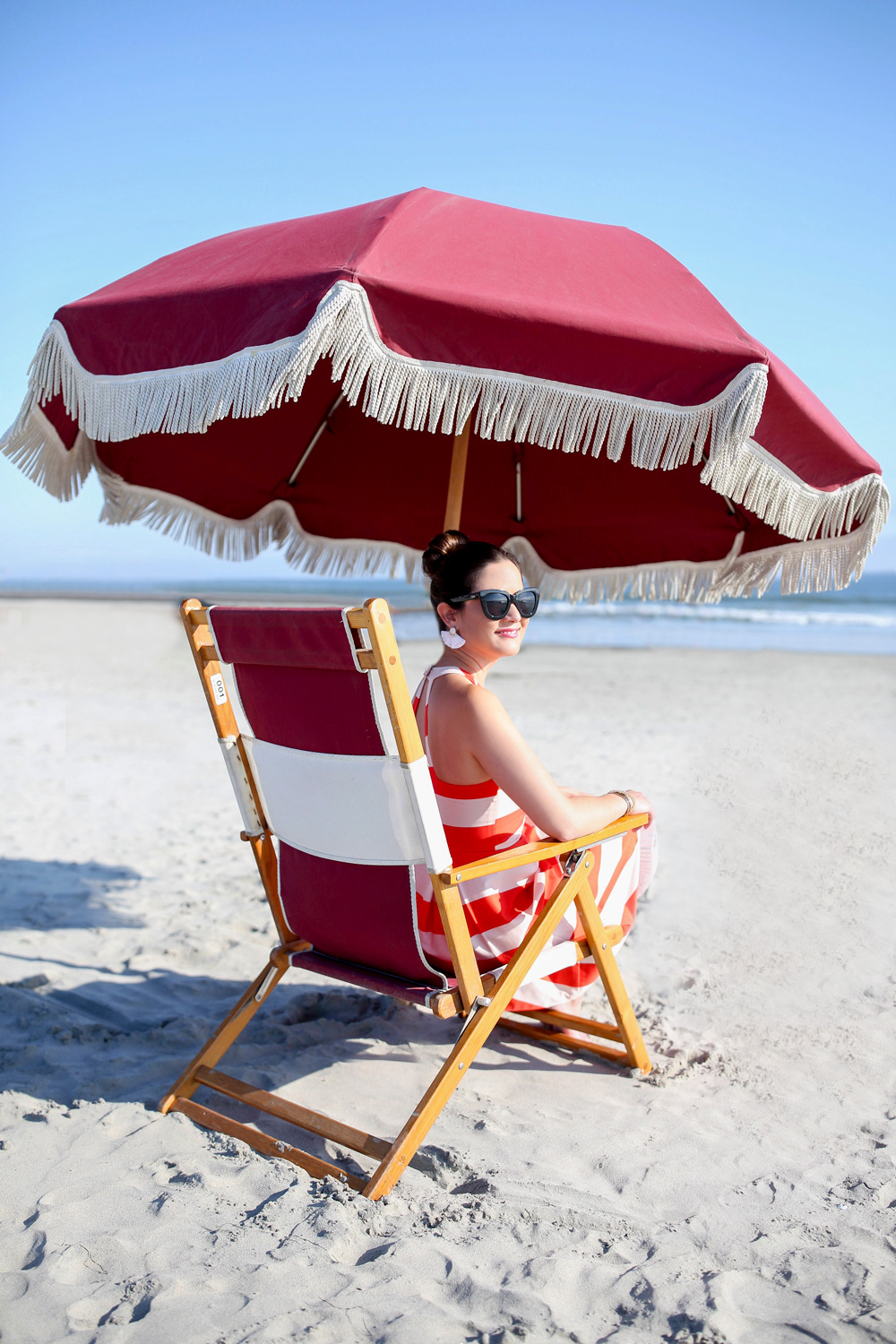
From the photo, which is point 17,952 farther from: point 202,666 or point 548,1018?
point 548,1018

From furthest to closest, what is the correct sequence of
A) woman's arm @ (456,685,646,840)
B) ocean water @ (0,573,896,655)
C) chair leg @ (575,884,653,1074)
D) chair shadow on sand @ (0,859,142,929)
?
ocean water @ (0,573,896,655) < chair shadow on sand @ (0,859,142,929) < chair leg @ (575,884,653,1074) < woman's arm @ (456,685,646,840)

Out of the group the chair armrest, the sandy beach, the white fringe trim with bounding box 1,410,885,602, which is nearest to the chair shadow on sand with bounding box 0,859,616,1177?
the sandy beach

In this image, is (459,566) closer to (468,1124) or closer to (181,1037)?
(468,1124)

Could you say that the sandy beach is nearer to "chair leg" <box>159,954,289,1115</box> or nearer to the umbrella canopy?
"chair leg" <box>159,954,289,1115</box>

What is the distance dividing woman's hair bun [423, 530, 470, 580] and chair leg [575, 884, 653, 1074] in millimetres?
932

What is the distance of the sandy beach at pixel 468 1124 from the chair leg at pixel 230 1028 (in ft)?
0.30

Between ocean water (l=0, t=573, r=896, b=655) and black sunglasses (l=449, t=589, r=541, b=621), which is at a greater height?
black sunglasses (l=449, t=589, r=541, b=621)

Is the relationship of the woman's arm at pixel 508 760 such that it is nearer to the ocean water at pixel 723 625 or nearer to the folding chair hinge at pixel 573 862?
the folding chair hinge at pixel 573 862

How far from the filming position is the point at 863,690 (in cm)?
1135

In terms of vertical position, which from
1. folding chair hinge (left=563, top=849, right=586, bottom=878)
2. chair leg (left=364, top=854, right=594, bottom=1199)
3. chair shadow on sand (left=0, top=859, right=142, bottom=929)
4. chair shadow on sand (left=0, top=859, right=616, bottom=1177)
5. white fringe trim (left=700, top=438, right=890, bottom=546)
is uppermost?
white fringe trim (left=700, top=438, right=890, bottom=546)

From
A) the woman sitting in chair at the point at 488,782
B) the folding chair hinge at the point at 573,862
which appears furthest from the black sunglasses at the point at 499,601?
the folding chair hinge at the point at 573,862

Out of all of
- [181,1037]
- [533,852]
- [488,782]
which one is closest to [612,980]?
[533,852]

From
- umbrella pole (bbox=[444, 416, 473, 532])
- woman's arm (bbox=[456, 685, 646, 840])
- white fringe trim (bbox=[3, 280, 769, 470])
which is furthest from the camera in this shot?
umbrella pole (bbox=[444, 416, 473, 532])

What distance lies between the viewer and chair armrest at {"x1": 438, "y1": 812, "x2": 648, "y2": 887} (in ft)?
7.11
